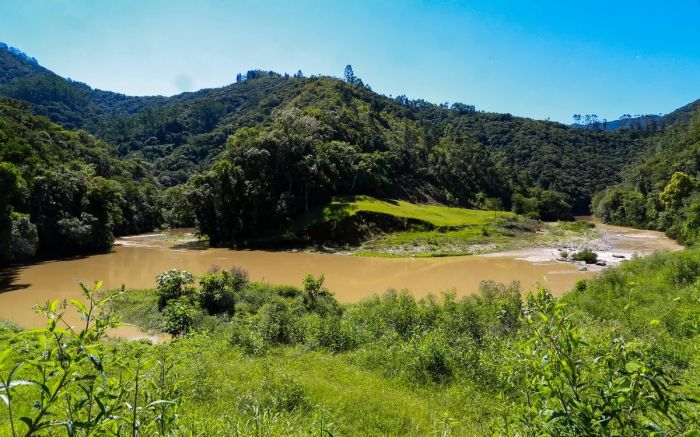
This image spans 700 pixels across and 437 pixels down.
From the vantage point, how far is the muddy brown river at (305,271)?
24531mm

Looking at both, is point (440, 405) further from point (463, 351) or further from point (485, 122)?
point (485, 122)

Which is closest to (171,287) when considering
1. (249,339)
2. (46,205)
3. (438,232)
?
(249,339)

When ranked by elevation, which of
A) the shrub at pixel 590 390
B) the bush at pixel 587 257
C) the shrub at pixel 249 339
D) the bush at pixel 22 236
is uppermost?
the shrub at pixel 590 390

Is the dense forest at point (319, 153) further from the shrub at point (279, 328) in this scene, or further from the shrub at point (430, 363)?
the shrub at point (430, 363)

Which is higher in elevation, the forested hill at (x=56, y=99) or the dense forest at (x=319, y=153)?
the forested hill at (x=56, y=99)

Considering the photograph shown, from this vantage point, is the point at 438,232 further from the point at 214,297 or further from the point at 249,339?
the point at 249,339

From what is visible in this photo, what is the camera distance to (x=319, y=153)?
53938mm

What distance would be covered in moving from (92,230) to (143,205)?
27.5m

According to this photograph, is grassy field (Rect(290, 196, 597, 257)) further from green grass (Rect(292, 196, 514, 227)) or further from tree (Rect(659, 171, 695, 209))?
tree (Rect(659, 171, 695, 209))

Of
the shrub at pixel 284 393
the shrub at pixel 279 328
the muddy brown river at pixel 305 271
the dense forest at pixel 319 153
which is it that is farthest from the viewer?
the dense forest at pixel 319 153

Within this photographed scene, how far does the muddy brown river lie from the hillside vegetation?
362 inches

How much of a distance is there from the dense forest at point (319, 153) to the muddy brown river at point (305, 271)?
9.85 metres

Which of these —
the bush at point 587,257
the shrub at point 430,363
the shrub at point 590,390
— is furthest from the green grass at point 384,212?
the shrub at point 590,390

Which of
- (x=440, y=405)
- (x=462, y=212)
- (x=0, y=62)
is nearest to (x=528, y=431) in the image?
(x=440, y=405)
